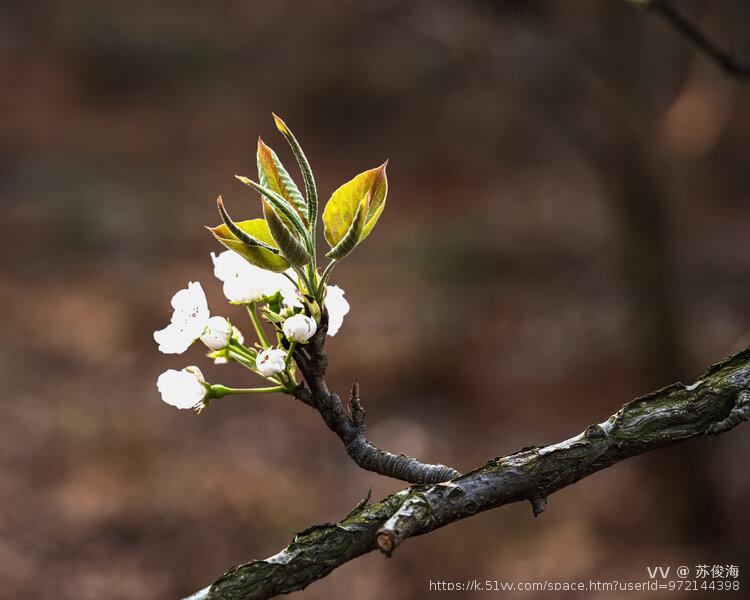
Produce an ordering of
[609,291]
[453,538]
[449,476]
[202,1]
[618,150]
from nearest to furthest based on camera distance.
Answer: [449,476]
[618,150]
[453,538]
[609,291]
[202,1]

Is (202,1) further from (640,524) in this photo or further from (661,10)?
(661,10)

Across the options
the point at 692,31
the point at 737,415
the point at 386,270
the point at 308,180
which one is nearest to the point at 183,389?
the point at 308,180

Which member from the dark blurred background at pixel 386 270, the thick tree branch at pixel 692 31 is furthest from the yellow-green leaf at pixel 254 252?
the dark blurred background at pixel 386 270

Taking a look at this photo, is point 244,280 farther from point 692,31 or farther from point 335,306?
point 692,31

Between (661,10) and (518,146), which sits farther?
(518,146)

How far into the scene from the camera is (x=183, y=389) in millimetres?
986

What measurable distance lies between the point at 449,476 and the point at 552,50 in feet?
10.1

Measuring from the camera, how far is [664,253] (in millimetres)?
3559

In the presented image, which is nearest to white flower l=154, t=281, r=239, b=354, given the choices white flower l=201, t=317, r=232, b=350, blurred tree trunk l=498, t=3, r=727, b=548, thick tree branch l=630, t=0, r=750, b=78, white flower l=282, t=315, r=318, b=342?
white flower l=201, t=317, r=232, b=350

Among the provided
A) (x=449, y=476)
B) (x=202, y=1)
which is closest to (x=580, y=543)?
(x=449, y=476)

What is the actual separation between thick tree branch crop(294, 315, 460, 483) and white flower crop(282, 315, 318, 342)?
0.11 feet

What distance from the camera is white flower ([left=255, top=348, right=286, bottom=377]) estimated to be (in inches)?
35.3

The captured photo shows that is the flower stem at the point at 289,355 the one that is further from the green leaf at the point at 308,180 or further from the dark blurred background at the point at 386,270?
the dark blurred background at the point at 386,270

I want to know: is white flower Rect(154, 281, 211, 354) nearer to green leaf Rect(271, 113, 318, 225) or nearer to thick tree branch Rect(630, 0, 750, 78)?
green leaf Rect(271, 113, 318, 225)
